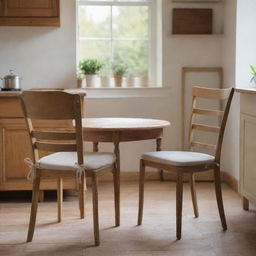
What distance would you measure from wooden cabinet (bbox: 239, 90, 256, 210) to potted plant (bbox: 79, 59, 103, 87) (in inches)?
61.2

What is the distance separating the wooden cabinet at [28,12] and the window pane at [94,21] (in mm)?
594

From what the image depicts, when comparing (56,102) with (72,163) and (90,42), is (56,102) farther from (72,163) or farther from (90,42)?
(90,42)

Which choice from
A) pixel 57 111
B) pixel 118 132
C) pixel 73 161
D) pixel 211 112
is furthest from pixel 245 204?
pixel 57 111

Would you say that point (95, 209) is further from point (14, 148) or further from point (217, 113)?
point (14, 148)

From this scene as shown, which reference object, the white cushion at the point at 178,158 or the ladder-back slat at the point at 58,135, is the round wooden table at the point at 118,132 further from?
the ladder-back slat at the point at 58,135

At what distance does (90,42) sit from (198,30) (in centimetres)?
101

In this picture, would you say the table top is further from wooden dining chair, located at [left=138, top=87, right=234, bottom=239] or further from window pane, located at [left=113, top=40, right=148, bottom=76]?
window pane, located at [left=113, top=40, right=148, bottom=76]

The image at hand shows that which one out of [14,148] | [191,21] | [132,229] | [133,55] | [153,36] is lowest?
[132,229]

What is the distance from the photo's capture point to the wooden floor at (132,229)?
3045mm

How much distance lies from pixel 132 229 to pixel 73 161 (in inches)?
24.5

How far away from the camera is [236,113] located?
450 centimetres

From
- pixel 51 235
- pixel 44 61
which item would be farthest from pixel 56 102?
pixel 44 61

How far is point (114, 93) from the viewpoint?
16.0ft

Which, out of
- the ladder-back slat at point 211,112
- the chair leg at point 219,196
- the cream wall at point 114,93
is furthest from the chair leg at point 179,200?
the cream wall at point 114,93
